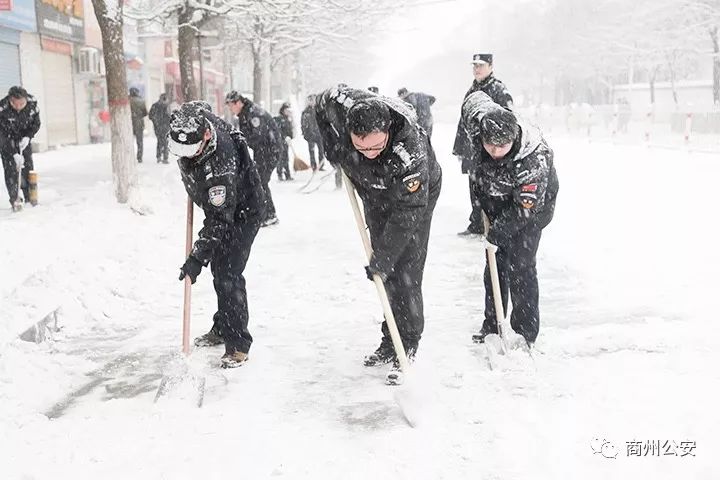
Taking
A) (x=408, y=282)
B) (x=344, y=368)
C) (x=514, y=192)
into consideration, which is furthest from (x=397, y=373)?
(x=514, y=192)

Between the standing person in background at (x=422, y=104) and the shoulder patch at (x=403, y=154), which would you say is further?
the standing person in background at (x=422, y=104)

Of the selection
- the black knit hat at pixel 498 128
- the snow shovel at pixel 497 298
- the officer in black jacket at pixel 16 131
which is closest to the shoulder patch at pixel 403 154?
the black knit hat at pixel 498 128

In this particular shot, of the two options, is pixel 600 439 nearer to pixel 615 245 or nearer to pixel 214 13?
pixel 615 245

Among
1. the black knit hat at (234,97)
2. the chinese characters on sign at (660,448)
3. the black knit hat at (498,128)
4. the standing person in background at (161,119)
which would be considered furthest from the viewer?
the standing person in background at (161,119)

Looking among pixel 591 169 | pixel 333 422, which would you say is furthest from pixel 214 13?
pixel 333 422

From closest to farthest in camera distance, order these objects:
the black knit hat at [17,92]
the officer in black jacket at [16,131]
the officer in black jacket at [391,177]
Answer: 1. the officer in black jacket at [391,177]
2. the black knit hat at [17,92]
3. the officer in black jacket at [16,131]

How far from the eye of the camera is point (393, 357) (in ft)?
14.5

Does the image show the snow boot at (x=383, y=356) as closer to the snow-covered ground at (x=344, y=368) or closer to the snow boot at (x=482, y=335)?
the snow-covered ground at (x=344, y=368)

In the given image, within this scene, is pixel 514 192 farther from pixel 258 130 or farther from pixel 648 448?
pixel 258 130

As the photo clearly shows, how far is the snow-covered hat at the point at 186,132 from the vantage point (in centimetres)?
387

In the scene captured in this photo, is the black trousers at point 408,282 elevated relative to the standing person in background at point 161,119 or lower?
lower

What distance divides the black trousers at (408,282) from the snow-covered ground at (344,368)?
0.91 ft

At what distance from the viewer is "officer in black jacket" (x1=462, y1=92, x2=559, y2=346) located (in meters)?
4.13

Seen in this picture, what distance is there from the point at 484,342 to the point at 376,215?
1246 mm
